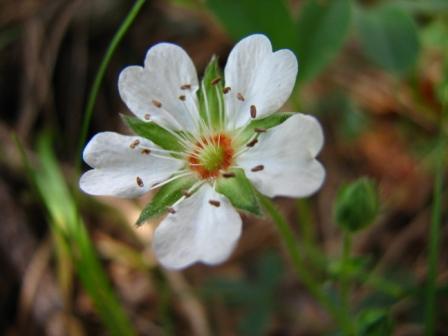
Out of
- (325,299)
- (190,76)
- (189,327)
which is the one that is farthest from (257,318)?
(190,76)

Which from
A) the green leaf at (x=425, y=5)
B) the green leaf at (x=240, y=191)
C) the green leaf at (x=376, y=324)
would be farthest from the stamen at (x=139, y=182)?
the green leaf at (x=425, y=5)

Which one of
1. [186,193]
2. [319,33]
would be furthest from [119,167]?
[319,33]

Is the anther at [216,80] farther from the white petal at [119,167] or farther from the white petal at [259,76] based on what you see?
the white petal at [119,167]

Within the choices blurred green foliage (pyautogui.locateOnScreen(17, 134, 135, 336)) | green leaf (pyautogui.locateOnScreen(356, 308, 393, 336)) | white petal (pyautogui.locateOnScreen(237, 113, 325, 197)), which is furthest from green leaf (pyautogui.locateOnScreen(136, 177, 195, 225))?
green leaf (pyautogui.locateOnScreen(356, 308, 393, 336))

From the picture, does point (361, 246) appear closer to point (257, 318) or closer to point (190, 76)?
point (257, 318)

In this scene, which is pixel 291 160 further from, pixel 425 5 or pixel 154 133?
pixel 425 5
